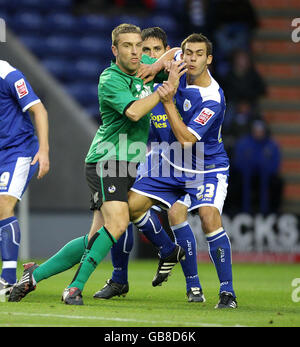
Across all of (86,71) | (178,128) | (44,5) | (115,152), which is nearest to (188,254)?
(178,128)

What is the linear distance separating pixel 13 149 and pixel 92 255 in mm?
1199

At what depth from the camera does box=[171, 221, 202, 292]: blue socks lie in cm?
729

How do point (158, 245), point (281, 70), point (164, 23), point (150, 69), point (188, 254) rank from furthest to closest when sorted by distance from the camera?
point (281, 70) → point (164, 23) → point (188, 254) → point (158, 245) → point (150, 69)

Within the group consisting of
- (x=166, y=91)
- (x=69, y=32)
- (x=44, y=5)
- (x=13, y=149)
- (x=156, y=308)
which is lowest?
(x=156, y=308)

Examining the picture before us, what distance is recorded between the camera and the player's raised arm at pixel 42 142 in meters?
6.65

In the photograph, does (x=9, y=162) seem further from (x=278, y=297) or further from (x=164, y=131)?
(x=278, y=297)

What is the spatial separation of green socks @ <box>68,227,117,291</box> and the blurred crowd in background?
6.85 m

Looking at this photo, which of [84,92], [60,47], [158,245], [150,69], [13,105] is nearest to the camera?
[150,69]

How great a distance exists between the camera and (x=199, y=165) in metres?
7.13

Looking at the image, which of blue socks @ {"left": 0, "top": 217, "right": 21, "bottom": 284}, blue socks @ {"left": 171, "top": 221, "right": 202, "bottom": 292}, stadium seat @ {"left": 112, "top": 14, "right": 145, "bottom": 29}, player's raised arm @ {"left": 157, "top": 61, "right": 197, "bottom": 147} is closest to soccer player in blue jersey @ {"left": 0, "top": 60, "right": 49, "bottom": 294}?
blue socks @ {"left": 0, "top": 217, "right": 21, "bottom": 284}

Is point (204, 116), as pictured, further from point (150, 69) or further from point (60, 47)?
point (60, 47)

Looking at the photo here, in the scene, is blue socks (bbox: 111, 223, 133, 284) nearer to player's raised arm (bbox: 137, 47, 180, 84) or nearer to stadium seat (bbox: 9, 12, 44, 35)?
player's raised arm (bbox: 137, 47, 180, 84)
